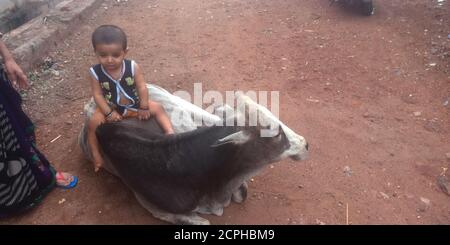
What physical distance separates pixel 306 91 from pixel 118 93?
8.12ft

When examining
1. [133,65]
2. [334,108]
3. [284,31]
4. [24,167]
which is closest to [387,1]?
[284,31]

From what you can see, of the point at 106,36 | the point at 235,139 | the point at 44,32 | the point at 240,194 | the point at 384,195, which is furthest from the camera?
the point at 44,32

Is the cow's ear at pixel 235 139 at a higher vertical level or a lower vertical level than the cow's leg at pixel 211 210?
higher

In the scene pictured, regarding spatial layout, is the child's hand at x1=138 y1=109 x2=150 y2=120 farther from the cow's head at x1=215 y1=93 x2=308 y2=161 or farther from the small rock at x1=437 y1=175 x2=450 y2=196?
the small rock at x1=437 y1=175 x2=450 y2=196

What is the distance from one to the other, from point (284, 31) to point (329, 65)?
115 cm

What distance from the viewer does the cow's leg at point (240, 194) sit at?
324 centimetres

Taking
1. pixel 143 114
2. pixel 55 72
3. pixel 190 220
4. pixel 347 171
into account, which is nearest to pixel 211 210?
pixel 190 220

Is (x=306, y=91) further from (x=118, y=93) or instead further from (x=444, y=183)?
(x=118, y=93)

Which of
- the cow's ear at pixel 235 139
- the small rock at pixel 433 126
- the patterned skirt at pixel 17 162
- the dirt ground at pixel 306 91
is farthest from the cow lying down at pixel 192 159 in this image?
the small rock at pixel 433 126

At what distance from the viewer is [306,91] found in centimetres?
477

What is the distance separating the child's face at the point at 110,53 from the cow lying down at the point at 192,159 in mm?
462

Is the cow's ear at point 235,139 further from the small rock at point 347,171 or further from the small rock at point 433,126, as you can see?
the small rock at point 433,126

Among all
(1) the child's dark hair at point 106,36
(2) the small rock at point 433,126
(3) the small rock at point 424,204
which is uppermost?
(1) the child's dark hair at point 106,36

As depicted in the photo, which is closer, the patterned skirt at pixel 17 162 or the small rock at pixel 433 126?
the patterned skirt at pixel 17 162
